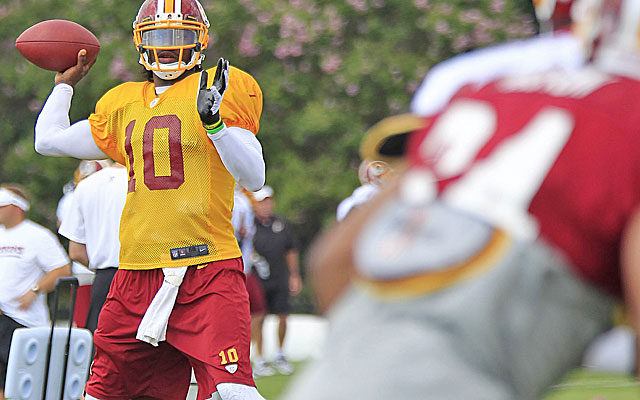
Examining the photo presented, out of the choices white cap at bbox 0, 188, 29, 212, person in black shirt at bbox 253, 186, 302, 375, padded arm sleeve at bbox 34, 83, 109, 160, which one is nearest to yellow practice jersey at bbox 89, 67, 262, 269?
padded arm sleeve at bbox 34, 83, 109, 160

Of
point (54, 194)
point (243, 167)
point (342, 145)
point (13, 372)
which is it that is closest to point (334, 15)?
point (342, 145)

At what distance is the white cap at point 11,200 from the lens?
692cm

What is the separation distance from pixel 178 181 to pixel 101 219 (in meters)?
2.42

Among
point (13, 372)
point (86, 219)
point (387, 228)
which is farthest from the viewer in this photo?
point (86, 219)

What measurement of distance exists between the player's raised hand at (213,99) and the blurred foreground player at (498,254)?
273cm

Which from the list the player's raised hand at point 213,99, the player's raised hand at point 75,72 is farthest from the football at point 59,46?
the player's raised hand at point 213,99

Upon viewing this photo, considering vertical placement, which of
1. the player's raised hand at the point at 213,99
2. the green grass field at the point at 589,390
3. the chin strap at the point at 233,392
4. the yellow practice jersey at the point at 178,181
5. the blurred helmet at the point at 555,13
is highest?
the blurred helmet at the point at 555,13

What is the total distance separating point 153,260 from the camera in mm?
4391

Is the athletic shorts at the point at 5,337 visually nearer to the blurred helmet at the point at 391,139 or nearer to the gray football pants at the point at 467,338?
the blurred helmet at the point at 391,139

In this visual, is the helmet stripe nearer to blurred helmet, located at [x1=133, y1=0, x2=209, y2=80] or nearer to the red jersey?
blurred helmet, located at [x1=133, y1=0, x2=209, y2=80]

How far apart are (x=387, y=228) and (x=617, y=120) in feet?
1.09

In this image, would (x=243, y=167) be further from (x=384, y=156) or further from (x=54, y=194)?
(x=54, y=194)

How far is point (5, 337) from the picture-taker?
6.67 metres

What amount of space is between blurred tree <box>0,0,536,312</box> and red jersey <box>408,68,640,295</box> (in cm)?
1306
